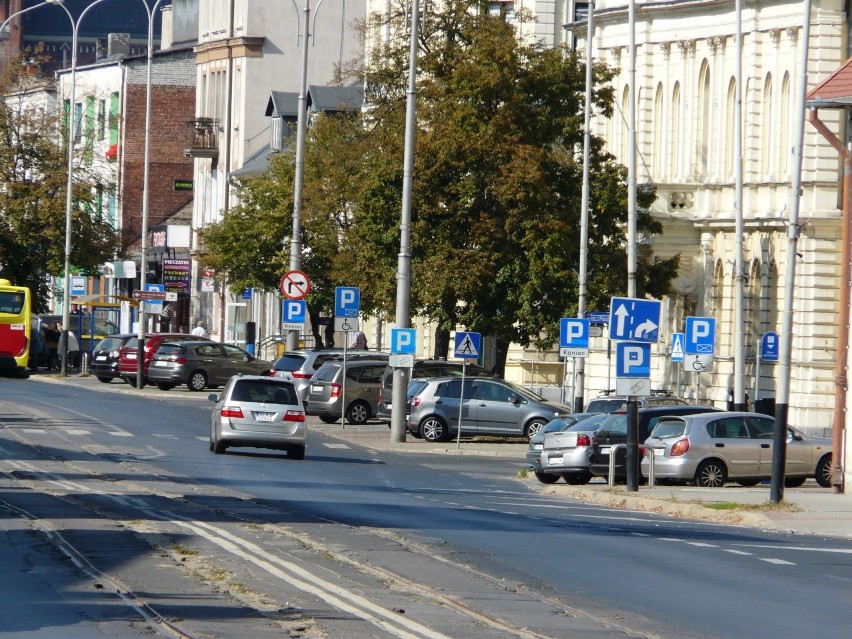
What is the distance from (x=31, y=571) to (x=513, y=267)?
32369mm

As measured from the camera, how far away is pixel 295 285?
43.9 metres

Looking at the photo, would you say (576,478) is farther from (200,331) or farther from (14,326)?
(200,331)

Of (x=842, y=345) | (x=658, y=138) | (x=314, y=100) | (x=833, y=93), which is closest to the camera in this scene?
(x=833, y=93)

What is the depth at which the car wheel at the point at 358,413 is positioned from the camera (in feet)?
150

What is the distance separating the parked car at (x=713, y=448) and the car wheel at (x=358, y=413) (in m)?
16.1

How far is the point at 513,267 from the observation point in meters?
46.2

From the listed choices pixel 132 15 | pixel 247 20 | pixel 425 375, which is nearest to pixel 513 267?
pixel 425 375

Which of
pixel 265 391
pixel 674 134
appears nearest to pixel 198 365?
pixel 674 134

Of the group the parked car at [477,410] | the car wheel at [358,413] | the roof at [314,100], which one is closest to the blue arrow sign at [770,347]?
the parked car at [477,410]

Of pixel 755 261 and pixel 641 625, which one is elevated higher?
pixel 755 261

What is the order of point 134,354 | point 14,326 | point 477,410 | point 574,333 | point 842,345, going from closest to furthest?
1. point 842,345
2. point 574,333
3. point 477,410
4. point 134,354
5. point 14,326

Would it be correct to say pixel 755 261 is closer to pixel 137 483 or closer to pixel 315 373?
Answer: pixel 315 373

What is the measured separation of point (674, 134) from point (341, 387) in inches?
675

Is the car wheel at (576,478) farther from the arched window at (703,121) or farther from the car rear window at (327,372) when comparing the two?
the arched window at (703,121)
